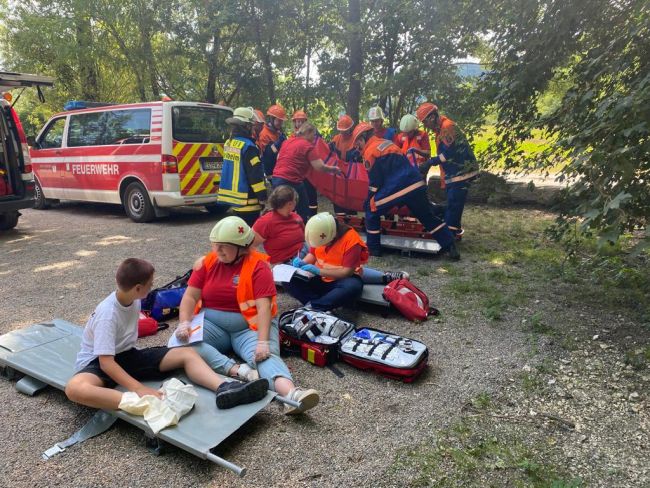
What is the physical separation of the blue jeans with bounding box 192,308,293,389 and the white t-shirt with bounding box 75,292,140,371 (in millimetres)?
443

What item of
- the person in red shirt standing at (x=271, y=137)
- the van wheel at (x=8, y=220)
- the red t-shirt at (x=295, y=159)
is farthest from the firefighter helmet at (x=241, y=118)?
the van wheel at (x=8, y=220)

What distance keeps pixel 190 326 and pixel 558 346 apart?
269 cm

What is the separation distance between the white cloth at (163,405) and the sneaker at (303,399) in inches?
20.8

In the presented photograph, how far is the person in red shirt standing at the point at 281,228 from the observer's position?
4.27m

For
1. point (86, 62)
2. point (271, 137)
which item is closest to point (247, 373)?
point (271, 137)

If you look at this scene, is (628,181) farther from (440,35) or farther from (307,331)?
(440,35)

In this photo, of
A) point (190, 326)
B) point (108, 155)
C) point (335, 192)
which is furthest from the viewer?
point (108, 155)

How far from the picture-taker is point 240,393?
2471mm

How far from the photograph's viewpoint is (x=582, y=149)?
264 centimetres

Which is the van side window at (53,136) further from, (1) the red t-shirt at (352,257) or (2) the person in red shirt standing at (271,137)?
(1) the red t-shirt at (352,257)

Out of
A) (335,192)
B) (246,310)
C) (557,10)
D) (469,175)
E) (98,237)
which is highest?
(557,10)

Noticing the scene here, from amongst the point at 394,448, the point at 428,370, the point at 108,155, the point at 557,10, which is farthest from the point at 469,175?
the point at 108,155

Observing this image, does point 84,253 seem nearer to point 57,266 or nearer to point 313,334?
point 57,266

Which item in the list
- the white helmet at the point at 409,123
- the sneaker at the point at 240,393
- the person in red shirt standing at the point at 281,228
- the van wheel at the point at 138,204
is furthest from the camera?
the van wheel at the point at 138,204
